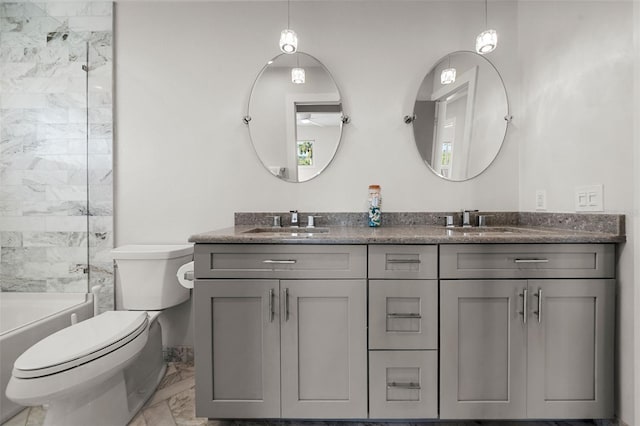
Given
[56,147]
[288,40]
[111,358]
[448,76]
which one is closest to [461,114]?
[448,76]

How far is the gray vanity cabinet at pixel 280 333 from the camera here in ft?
4.27

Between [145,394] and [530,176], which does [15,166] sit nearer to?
[145,394]

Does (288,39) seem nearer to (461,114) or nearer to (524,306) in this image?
(461,114)

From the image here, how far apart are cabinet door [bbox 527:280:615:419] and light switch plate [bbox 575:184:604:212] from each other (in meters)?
0.34

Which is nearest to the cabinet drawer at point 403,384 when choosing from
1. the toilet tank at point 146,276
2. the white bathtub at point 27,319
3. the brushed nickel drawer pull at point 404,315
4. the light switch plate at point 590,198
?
the brushed nickel drawer pull at point 404,315

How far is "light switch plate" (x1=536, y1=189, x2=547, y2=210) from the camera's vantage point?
67.6 inches

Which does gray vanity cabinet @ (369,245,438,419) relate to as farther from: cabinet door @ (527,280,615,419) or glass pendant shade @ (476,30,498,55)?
glass pendant shade @ (476,30,498,55)

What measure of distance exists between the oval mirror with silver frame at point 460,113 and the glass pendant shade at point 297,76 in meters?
0.70

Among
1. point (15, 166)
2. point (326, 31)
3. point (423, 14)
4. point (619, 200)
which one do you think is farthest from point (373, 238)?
point (15, 166)

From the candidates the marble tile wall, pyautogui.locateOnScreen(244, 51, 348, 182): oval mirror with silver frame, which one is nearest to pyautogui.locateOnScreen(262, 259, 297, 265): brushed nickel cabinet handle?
pyautogui.locateOnScreen(244, 51, 348, 182): oval mirror with silver frame

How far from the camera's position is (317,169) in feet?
6.30

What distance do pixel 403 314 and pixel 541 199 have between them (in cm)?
114

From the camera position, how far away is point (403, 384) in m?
1.29

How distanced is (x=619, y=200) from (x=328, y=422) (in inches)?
63.6
